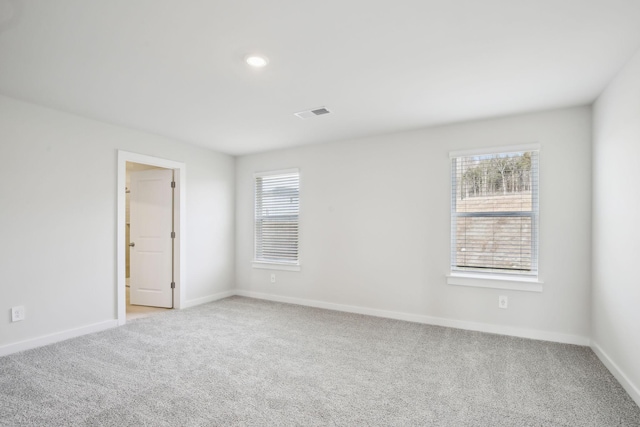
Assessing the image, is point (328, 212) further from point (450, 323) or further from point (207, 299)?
point (207, 299)

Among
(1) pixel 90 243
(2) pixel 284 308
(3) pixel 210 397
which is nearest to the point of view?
(3) pixel 210 397

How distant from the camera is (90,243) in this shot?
12.4 ft

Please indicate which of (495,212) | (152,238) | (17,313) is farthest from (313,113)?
(17,313)

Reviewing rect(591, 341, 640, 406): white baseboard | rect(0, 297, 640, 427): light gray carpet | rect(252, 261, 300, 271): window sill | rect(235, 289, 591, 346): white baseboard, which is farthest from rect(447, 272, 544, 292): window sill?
rect(252, 261, 300, 271): window sill

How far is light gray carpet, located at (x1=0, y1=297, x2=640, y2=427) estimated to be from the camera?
2.13 meters

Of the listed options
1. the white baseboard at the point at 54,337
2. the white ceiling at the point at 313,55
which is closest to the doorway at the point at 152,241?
the white baseboard at the point at 54,337

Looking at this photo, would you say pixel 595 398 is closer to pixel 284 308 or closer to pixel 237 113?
pixel 284 308

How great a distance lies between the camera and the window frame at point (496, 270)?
3.56m

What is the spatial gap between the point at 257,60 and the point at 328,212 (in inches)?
108

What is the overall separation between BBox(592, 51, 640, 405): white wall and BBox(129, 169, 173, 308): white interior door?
510cm

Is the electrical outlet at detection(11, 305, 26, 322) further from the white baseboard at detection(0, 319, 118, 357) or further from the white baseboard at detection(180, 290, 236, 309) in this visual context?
the white baseboard at detection(180, 290, 236, 309)

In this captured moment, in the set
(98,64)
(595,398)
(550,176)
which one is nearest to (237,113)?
(98,64)

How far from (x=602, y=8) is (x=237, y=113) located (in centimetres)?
304

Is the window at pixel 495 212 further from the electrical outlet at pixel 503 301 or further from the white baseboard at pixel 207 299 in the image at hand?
the white baseboard at pixel 207 299
